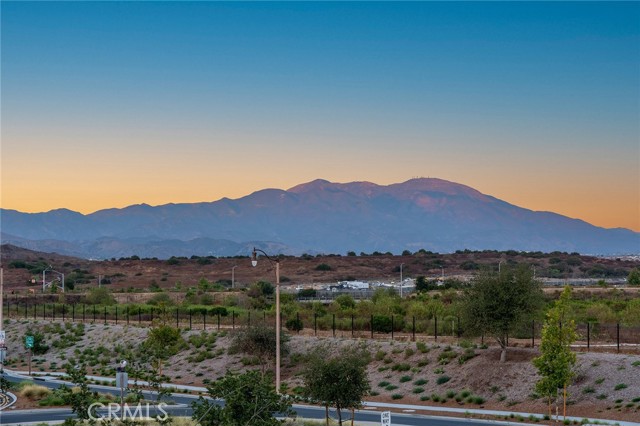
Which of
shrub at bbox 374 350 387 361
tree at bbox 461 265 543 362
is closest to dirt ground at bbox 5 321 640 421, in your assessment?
shrub at bbox 374 350 387 361

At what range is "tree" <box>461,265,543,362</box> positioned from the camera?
49906mm

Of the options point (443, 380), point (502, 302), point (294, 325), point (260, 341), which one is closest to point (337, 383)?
point (443, 380)

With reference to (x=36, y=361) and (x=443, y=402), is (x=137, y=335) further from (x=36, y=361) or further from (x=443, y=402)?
(x=443, y=402)

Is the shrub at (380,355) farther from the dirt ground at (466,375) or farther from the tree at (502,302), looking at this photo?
the tree at (502,302)

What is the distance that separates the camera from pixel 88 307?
99875mm

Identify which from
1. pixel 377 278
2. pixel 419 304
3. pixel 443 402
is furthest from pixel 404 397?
pixel 377 278

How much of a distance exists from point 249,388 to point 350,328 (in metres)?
46.5

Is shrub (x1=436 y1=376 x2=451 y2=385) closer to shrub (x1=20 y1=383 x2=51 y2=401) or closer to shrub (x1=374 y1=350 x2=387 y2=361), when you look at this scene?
shrub (x1=374 y1=350 x2=387 y2=361)

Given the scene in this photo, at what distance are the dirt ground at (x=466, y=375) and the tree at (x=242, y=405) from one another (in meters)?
21.8

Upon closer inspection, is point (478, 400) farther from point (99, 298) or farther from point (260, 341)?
point (99, 298)

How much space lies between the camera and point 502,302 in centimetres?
5006

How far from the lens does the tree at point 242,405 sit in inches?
936

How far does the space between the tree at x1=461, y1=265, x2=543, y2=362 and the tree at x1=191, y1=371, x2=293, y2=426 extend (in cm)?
2738

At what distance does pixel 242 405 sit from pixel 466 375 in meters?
28.4
